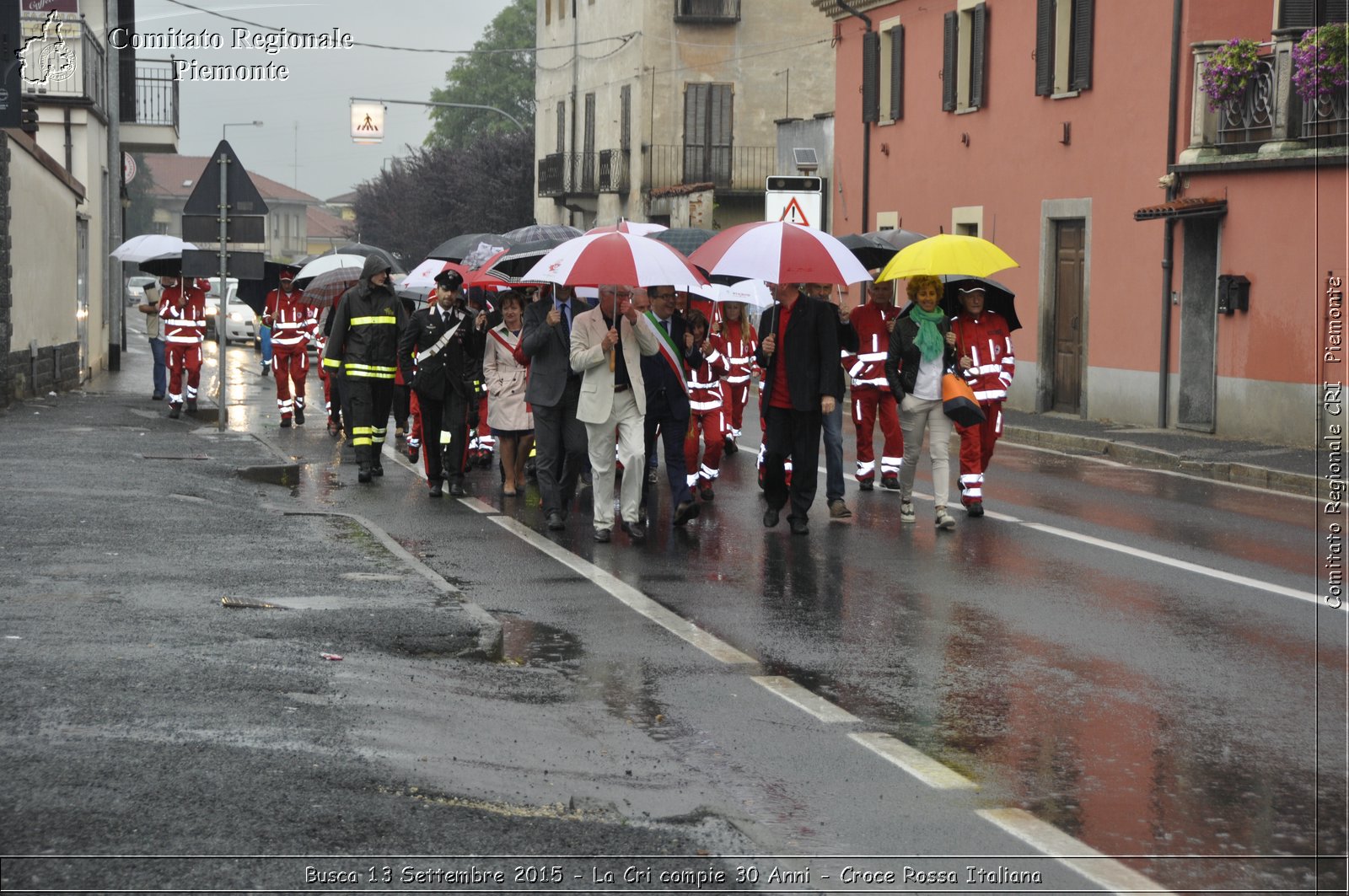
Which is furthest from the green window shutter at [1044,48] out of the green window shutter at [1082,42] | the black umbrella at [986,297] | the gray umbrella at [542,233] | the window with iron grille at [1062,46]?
the black umbrella at [986,297]

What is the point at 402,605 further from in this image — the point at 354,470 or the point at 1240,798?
the point at 354,470

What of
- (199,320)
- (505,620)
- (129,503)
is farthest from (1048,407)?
(505,620)

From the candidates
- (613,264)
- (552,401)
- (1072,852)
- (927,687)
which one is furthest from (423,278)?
(1072,852)

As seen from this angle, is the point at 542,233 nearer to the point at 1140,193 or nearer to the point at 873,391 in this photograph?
the point at 873,391

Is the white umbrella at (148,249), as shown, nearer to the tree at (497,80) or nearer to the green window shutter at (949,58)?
the green window shutter at (949,58)

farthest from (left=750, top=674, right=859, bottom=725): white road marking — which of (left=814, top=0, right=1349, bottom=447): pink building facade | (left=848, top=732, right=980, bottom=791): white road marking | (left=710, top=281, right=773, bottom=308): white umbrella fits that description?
(left=814, top=0, right=1349, bottom=447): pink building facade

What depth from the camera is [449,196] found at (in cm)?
7206

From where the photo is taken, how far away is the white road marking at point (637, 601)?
8.23 metres

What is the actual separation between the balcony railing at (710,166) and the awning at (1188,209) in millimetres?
25979

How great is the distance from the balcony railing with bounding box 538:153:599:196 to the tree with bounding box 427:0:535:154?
47.4m

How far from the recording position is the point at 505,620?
8.95m

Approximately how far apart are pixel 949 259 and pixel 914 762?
7016 millimetres

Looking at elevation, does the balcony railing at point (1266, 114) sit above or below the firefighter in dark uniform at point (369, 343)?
above

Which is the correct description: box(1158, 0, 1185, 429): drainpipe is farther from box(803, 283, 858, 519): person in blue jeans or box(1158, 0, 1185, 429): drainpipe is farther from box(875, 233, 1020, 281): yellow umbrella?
box(803, 283, 858, 519): person in blue jeans
